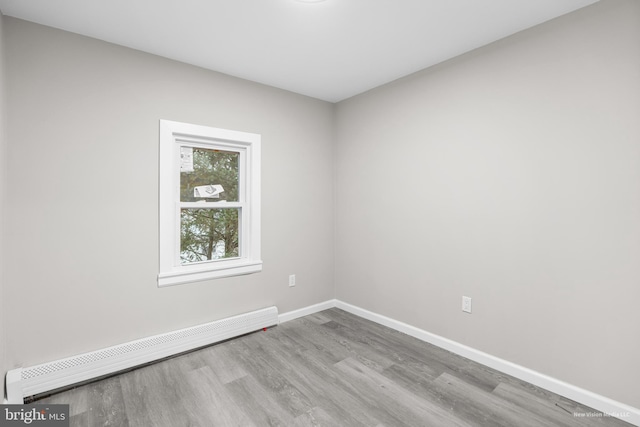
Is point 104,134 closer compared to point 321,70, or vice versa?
point 104,134

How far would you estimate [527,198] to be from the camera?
2178 millimetres

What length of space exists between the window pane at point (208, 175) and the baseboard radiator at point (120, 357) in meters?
1.15

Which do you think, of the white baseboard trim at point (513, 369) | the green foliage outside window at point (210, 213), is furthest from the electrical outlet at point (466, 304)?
the green foliage outside window at point (210, 213)

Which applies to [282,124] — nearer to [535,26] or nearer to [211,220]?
[211,220]

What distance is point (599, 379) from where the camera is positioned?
1900 millimetres

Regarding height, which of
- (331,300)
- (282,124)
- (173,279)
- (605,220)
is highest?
(282,124)

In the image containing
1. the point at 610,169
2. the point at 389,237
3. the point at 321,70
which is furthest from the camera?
the point at 389,237

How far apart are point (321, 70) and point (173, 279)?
2.23 m

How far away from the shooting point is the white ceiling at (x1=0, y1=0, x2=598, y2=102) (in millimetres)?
1903

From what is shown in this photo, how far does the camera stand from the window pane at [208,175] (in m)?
2.77

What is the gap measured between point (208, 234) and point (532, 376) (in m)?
2.79

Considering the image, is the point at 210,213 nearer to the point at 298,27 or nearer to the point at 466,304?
the point at 298,27

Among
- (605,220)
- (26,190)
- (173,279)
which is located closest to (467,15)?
(605,220)

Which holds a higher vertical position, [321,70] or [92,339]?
[321,70]
